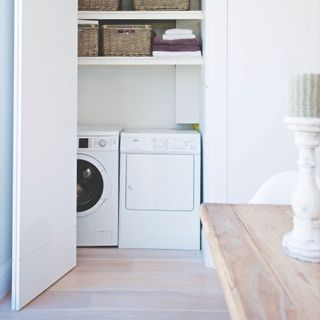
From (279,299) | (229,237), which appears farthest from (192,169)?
(279,299)

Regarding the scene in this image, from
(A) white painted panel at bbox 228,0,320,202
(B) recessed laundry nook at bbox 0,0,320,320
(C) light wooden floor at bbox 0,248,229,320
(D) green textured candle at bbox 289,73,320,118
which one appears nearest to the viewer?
(D) green textured candle at bbox 289,73,320,118

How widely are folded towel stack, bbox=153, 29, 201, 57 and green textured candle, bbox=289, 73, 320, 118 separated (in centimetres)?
243

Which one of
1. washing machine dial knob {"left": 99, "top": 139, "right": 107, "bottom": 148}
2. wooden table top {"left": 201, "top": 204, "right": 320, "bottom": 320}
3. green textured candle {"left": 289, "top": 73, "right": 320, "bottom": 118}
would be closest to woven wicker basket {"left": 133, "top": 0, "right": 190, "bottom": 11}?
washing machine dial knob {"left": 99, "top": 139, "right": 107, "bottom": 148}

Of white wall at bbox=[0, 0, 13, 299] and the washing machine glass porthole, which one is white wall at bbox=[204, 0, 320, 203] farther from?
white wall at bbox=[0, 0, 13, 299]

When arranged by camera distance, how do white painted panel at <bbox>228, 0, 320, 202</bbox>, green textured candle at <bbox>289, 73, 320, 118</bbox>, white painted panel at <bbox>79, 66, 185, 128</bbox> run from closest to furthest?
1. green textured candle at <bbox>289, 73, 320, 118</bbox>
2. white painted panel at <bbox>228, 0, 320, 202</bbox>
3. white painted panel at <bbox>79, 66, 185, 128</bbox>

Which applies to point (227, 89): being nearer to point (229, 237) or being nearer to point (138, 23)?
point (138, 23)

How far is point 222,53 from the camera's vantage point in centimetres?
270

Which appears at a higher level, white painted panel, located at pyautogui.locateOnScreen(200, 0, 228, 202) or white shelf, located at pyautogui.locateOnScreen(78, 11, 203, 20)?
white shelf, located at pyautogui.locateOnScreen(78, 11, 203, 20)

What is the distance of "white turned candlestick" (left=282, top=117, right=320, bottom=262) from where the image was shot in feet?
2.98

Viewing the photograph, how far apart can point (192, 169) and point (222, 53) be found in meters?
0.95

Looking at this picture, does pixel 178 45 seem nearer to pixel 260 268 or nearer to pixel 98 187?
pixel 98 187

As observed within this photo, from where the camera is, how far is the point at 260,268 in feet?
2.90

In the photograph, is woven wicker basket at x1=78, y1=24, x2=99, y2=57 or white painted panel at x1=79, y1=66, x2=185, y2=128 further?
white painted panel at x1=79, y1=66, x2=185, y2=128

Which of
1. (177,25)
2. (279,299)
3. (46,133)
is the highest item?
(177,25)
